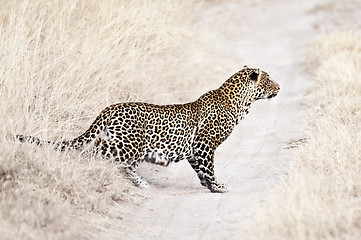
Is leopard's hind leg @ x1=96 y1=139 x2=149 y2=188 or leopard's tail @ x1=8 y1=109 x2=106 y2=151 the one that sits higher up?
leopard's tail @ x1=8 y1=109 x2=106 y2=151

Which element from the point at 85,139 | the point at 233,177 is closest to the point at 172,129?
the point at 85,139

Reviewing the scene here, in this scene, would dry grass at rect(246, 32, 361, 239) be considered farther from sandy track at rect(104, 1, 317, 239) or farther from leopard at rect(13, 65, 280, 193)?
leopard at rect(13, 65, 280, 193)

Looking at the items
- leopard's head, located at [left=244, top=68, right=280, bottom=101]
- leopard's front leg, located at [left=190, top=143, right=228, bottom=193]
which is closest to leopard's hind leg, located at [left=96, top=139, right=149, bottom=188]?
leopard's front leg, located at [left=190, top=143, right=228, bottom=193]

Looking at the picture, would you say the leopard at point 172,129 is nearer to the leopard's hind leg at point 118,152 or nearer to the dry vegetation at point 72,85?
the leopard's hind leg at point 118,152

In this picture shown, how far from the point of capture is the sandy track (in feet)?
17.6

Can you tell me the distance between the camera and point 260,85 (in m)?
7.34

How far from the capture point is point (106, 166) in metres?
5.85

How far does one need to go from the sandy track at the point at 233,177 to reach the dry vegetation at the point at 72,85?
0.38 m

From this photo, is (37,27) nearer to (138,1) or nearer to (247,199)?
(138,1)

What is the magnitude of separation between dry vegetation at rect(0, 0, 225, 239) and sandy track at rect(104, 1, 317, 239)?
38 centimetres

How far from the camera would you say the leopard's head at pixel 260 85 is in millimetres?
7262

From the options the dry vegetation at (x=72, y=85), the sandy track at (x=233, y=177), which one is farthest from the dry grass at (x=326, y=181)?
the dry vegetation at (x=72, y=85)

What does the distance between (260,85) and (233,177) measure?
1.16 m

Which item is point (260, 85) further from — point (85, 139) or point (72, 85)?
point (85, 139)
